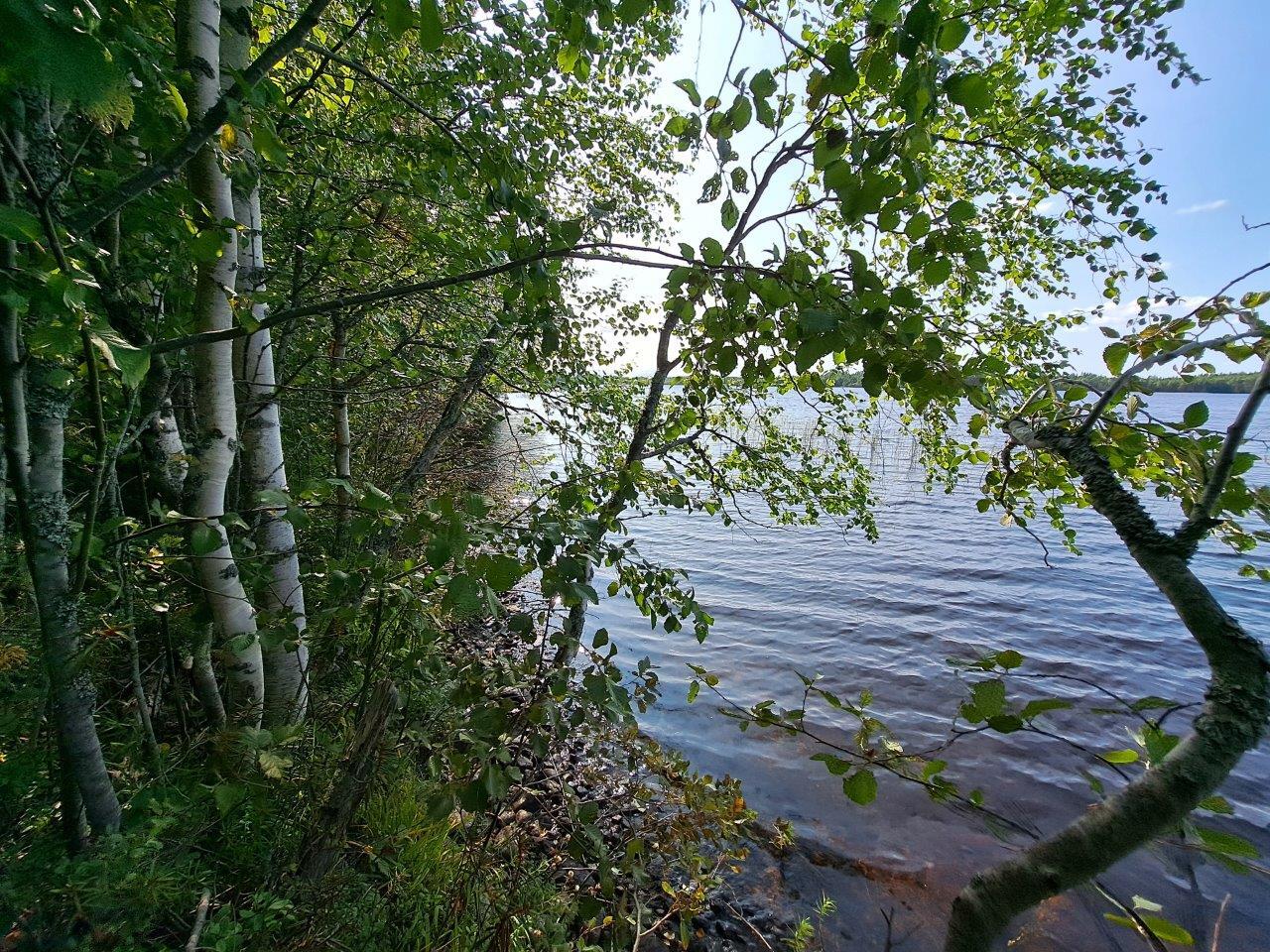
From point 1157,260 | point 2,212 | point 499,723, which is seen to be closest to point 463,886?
point 499,723

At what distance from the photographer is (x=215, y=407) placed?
237 cm

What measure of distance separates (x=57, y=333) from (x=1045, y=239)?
430 centimetres

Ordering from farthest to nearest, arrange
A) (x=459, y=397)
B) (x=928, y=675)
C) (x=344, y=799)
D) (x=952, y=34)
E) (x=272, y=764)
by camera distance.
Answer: (x=928, y=675) → (x=459, y=397) → (x=344, y=799) → (x=272, y=764) → (x=952, y=34)

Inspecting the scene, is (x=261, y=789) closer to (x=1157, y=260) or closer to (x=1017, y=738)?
(x=1157, y=260)

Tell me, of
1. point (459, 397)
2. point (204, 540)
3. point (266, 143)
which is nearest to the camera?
point (266, 143)

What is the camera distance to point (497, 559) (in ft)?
3.77

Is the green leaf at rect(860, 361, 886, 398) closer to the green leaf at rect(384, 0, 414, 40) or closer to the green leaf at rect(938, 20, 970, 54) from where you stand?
the green leaf at rect(938, 20, 970, 54)

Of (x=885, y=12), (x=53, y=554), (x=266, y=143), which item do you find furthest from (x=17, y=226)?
(x=885, y=12)

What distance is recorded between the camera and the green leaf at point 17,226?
0.95 m

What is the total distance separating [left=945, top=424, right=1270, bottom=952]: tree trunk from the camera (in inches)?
30.0

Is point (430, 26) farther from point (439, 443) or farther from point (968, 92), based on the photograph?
point (439, 443)

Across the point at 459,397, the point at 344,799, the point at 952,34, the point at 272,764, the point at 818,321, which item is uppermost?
the point at 952,34

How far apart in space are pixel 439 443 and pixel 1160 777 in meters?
4.82

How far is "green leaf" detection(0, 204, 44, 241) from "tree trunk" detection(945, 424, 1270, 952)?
75.9 inches
